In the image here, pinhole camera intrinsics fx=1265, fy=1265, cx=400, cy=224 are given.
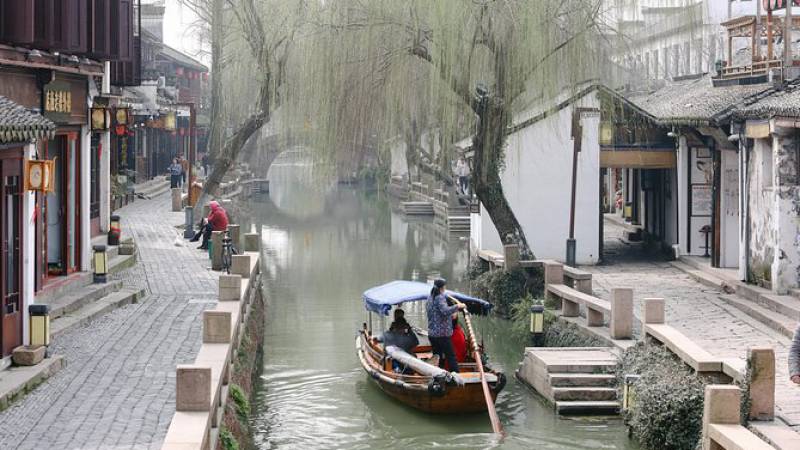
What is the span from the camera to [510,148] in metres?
28.3

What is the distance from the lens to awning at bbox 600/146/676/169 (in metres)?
28.9

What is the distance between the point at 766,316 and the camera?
19.1m

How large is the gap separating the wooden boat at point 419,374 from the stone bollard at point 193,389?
5938 mm

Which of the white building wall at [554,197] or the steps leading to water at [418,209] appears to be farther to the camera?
the steps leading to water at [418,209]

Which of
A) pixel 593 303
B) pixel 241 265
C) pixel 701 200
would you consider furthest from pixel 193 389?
pixel 701 200

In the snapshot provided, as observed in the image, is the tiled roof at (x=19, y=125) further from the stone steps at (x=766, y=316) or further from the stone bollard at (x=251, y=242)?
the stone bollard at (x=251, y=242)

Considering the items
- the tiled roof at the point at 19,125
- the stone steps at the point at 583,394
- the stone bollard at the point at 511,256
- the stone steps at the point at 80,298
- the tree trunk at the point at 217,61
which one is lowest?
the stone steps at the point at 583,394

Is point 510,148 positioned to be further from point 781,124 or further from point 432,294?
point 432,294

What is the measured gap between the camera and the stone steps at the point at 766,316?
18.0 metres

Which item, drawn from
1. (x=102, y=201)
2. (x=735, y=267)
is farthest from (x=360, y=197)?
(x=735, y=267)

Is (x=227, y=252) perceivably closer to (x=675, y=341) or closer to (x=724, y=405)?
(x=675, y=341)

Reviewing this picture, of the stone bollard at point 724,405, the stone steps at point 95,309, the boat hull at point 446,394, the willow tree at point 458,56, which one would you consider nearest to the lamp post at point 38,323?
the stone steps at point 95,309

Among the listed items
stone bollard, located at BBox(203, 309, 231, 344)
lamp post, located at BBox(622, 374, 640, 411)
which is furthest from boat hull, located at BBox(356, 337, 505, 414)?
stone bollard, located at BBox(203, 309, 231, 344)

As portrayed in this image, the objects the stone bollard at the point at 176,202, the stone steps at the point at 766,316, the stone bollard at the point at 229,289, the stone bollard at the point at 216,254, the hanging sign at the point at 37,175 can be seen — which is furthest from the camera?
the stone bollard at the point at 176,202
